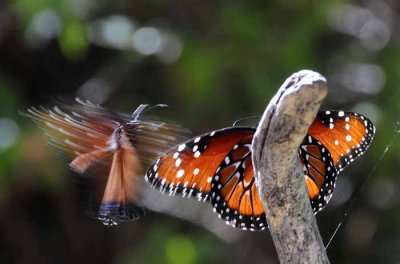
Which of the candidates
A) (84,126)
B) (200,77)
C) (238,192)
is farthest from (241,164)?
(200,77)

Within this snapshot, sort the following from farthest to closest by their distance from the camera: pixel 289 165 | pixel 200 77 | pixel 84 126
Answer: pixel 200 77
pixel 84 126
pixel 289 165

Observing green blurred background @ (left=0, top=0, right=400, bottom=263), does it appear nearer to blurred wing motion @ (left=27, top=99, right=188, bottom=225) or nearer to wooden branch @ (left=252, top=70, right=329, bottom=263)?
blurred wing motion @ (left=27, top=99, right=188, bottom=225)

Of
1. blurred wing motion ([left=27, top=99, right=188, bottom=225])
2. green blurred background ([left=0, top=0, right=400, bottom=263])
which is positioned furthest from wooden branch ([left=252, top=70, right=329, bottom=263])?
green blurred background ([left=0, top=0, right=400, bottom=263])

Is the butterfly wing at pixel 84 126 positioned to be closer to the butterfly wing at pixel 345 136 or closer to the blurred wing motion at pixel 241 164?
the blurred wing motion at pixel 241 164

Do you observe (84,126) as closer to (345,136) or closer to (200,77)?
(345,136)

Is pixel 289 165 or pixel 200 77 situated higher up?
pixel 289 165

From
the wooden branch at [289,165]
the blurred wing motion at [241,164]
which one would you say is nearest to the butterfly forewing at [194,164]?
the blurred wing motion at [241,164]

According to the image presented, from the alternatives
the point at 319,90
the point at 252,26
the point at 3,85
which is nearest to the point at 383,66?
the point at 252,26
